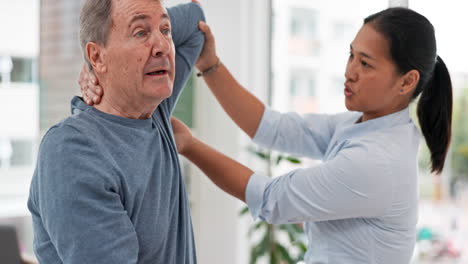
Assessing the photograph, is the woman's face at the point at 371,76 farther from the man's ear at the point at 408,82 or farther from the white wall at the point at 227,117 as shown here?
the white wall at the point at 227,117

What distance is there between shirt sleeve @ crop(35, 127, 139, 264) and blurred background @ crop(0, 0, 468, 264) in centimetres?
186

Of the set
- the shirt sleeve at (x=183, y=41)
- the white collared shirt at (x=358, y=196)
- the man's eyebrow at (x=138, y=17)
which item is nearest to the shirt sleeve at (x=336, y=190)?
the white collared shirt at (x=358, y=196)

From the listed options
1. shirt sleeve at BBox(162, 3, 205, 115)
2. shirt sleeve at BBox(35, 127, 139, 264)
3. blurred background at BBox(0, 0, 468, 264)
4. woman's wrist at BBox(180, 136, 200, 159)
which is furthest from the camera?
blurred background at BBox(0, 0, 468, 264)

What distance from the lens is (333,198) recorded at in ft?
4.88

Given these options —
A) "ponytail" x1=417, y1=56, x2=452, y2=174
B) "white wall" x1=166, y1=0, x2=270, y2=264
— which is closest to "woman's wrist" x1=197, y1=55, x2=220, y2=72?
"ponytail" x1=417, y1=56, x2=452, y2=174

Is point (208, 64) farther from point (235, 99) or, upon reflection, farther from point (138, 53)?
point (138, 53)

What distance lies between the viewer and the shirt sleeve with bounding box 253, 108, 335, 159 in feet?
5.92

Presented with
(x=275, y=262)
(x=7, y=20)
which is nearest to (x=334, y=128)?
(x=275, y=262)

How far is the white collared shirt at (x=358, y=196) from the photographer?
1.48 metres

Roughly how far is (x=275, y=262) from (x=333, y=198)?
59.7 inches

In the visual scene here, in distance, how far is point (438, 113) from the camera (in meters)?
1.61

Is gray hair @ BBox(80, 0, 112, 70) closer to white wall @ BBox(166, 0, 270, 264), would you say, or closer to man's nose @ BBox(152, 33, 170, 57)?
man's nose @ BBox(152, 33, 170, 57)

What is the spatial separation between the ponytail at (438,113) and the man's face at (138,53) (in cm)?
86

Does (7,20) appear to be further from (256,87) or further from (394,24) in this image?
(394,24)
